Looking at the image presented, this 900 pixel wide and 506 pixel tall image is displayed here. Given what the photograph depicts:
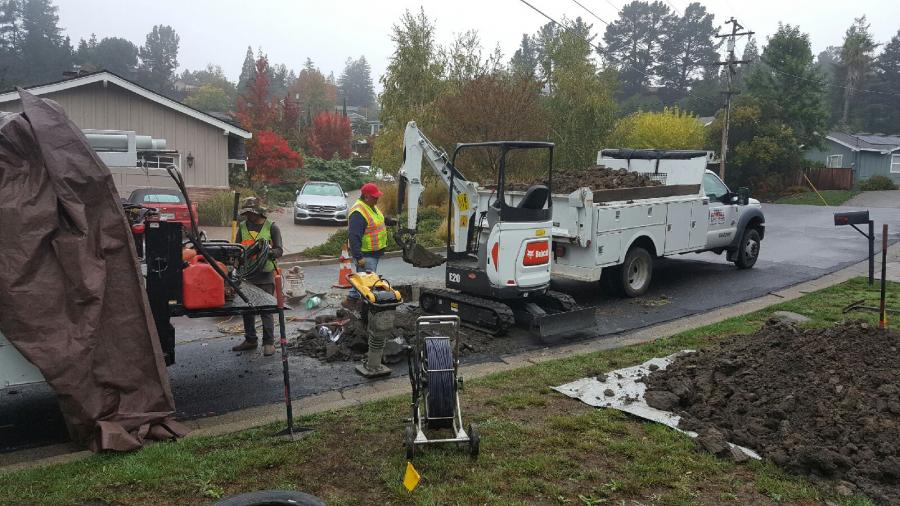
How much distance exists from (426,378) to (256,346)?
3961mm

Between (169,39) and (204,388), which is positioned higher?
(169,39)

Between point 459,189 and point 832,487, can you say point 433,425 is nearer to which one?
point 832,487

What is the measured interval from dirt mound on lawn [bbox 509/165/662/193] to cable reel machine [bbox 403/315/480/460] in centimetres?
596

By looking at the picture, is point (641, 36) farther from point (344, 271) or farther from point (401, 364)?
point (401, 364)

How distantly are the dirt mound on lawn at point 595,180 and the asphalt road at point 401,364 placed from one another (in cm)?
190

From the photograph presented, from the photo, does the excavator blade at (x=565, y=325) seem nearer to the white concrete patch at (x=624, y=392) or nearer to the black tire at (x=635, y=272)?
the white concrete patch at (x=624, y=392)

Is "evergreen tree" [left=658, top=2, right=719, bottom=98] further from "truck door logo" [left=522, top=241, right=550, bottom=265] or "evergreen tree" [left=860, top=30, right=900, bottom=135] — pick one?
"truck door logo" [left=522, top=241, right=550, bottom=265]

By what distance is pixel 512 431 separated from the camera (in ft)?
18.1

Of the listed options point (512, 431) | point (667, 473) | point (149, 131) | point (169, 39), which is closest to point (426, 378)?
point (512, 431)

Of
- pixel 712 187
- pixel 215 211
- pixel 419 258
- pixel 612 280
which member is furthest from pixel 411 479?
pixel 215 211

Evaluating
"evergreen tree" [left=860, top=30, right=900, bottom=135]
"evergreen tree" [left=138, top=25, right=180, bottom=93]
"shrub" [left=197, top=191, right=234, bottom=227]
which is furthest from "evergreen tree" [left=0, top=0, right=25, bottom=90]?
"evergreen tree" [left=860, top=30, right=900, bottom=135]

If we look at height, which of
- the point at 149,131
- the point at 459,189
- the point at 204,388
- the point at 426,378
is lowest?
the point at 204,388

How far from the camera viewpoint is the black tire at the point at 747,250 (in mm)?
14271

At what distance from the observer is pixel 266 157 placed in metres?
29.2
